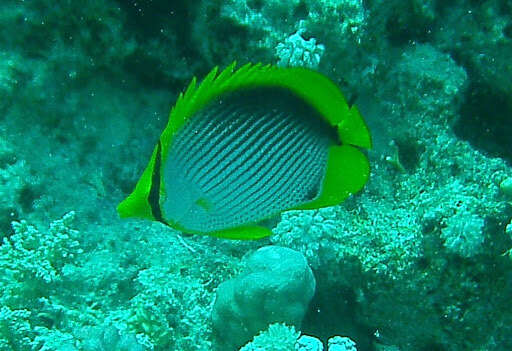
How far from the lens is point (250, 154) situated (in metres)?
1.47

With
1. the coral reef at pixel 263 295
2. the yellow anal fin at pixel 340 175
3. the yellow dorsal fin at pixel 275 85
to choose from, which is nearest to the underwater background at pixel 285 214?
the coral reef at pixel 263 295

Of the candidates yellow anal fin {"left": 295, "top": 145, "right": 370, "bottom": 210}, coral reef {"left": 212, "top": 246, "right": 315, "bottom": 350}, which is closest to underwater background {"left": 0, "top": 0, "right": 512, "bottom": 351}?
coral reef {"left": 212, "top": 246, "right": 315, "bottom": 350}

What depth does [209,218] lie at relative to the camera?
148 centimetres

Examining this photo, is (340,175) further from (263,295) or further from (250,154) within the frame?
(263,295)

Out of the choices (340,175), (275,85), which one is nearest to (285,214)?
(340,175)

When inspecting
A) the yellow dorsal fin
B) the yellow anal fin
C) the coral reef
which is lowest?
the yellow anal fin

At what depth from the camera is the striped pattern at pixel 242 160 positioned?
4.73 feet

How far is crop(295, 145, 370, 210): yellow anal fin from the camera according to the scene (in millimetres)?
1522

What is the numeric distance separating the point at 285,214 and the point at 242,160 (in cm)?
192

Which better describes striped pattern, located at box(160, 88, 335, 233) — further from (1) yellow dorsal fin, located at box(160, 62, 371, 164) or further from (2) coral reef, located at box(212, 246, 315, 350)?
(2) coral reef, located at box(212, 246, 315, 350)

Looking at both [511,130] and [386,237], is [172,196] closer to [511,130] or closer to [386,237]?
[386,237]

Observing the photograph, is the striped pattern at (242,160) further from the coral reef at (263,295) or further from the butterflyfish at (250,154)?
the coral reef at (263,295)

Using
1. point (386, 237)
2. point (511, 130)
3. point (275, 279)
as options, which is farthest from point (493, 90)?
point (275, 279)

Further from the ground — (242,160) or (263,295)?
(263,295)
